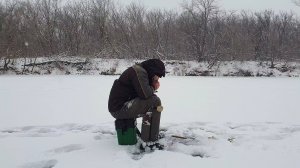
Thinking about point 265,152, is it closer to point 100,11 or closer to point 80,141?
point 80,141

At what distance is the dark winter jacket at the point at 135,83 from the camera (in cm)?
412

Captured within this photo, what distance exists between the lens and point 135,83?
414cm

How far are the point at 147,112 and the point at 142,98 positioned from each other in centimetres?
19

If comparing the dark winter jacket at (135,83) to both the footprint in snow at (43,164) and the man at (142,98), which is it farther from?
the footprint in snow at (43,164)

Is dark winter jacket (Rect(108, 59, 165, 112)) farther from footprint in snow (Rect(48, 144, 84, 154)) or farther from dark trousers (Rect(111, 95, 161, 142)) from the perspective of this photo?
footprint in snow (Rect(48, 144, 84, 154))

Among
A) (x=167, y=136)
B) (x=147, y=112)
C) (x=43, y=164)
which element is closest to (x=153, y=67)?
(x=147, y=112)

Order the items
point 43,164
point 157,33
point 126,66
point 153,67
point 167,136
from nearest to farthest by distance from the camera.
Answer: point 43,164
point 153,67
point 167,136
point 126,66
point 157,33

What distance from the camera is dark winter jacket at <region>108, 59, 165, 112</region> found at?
13.5ft

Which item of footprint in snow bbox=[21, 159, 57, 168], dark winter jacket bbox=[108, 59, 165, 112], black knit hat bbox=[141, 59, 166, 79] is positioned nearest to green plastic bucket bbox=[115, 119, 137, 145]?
dark winter jacket bbox=[108, 59, 165, 112]

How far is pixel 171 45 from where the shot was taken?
1105 inches

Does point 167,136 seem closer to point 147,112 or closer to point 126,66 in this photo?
point 147,112

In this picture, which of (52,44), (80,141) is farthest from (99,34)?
(80,141)

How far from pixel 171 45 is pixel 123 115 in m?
24.1

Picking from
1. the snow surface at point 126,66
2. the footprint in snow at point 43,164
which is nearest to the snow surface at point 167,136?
the footprint in snow at point 43,164
